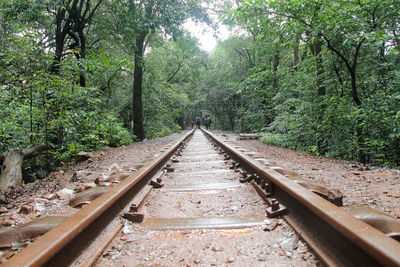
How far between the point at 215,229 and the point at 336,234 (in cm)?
73

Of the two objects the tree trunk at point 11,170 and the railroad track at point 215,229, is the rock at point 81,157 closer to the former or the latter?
the tree trunk at point 11,170

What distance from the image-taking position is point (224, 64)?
17859mm

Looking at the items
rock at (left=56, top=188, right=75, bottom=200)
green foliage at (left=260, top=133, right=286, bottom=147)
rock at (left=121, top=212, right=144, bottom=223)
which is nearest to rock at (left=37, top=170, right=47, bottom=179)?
rock at (left=56, top=188, right=75, bottom=200)

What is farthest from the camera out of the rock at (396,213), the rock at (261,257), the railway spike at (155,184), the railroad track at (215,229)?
the railway spike at (155,184)

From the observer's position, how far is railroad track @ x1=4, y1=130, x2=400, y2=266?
37.1 inches

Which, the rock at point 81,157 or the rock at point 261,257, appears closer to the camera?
the rock at point 261,257

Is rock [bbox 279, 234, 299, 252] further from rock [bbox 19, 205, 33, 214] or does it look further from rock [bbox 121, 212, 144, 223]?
rock [bbox 19, 205, 33, 214]

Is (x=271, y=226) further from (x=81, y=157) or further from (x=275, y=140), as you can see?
(x=275, y=140)

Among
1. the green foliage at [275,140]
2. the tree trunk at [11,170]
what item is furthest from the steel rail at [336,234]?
the green foliage at [275,140]

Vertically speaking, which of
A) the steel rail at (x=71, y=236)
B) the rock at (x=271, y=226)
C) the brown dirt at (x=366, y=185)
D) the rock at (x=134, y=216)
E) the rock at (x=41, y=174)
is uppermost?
the steel rail at (x=71, y=236)

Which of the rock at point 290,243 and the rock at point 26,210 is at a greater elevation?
the rock at point 290,243

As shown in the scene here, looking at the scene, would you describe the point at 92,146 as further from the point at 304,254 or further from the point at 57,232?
the point at 304,254

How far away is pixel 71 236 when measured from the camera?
41.1 inches

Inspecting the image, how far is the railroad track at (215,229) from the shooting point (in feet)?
3.09
